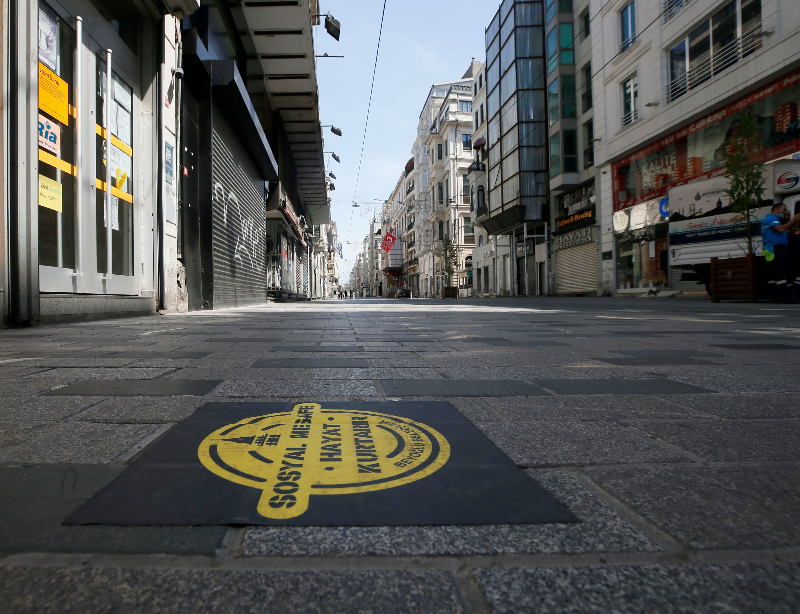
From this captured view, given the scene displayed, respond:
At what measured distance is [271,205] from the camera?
19.3 meters

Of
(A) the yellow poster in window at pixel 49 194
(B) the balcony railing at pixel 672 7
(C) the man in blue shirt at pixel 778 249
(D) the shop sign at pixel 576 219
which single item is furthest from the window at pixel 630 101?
(A) the yellow poster in window at pixel 49 194

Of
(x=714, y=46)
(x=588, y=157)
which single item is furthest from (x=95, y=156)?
(x=588, y=157)

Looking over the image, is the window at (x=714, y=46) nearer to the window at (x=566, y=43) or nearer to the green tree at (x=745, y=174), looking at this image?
the green tree at (x=745, y=174)

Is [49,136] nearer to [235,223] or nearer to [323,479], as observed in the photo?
[323,479]

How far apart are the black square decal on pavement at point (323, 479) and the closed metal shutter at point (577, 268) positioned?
23.7 metres

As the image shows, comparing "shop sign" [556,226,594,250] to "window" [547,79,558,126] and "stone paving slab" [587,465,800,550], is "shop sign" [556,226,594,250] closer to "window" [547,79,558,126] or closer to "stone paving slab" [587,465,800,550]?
"window" [547,79,558,126]

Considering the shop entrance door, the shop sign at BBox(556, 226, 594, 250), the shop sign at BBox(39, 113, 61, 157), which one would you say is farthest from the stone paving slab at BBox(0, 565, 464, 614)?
the shop sign at BBox(556, 226, 594, 250)

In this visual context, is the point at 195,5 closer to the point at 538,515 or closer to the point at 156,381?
the point at 156,381

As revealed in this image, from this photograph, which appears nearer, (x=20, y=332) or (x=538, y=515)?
(x=538, y=515)

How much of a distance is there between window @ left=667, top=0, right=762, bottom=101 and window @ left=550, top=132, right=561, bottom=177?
8.38 meters

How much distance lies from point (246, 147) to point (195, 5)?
7.01m

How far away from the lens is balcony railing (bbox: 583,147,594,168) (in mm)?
24406

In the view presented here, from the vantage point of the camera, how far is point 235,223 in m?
13.0

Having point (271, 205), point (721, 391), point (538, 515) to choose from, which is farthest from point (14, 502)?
point (271, 205)
